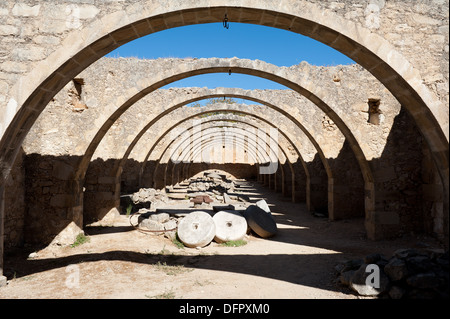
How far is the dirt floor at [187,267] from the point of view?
14.9ft

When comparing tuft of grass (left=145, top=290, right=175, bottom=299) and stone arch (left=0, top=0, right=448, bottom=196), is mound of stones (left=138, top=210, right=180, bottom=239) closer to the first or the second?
tuft of grass (left=145, top=290, right=175, bottom=299)

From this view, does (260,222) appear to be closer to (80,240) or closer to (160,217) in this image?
(160,217)

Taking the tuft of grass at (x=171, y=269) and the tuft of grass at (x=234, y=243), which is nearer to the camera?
the tuft of grass at (x=171, y=269)

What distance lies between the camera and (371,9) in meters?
4.23

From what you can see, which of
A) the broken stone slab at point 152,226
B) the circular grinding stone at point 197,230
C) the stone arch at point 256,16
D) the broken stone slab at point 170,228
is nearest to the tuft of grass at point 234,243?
the circular grinding stone at point 197,230

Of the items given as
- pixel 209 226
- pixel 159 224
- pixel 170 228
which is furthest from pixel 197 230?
pixel 159 224

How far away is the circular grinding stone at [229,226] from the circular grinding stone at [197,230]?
24 centimetres

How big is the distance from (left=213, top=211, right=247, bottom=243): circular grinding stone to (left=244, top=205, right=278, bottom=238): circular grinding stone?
359 millimetres

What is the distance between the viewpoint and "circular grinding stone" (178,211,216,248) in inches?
290

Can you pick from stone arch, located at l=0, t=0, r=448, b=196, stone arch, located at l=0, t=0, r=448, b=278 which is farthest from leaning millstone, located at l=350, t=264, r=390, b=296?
stone arch, located at l=0, t=0, r=448, b=196

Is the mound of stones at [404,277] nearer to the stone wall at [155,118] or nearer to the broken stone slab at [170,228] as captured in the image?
the stone wall at [155,118]

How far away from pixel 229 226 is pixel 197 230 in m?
0.89

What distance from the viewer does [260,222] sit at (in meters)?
8.52

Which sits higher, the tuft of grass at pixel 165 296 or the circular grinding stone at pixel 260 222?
the circular grinding stone at pixel 260 222
